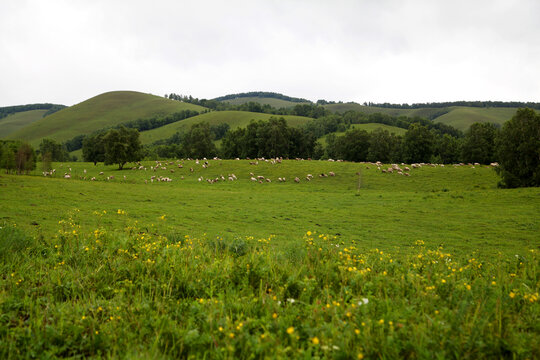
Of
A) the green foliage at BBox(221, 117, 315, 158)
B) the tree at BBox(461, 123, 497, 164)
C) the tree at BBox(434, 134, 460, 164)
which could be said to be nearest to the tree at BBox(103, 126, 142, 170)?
the green foliage at BBox(221, 117, 315, 158)

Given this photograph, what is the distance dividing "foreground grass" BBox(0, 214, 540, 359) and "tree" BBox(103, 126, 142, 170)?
5638 centimetres

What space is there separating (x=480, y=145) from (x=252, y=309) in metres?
78.4

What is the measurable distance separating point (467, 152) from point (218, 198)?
63.8m

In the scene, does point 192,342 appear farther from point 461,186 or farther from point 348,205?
point 461,186

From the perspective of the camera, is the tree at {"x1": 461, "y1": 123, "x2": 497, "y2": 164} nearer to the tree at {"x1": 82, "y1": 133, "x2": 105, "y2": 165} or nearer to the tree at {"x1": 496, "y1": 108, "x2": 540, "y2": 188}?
the tree at {"x1": 496, "y1": 108, "x2": 540, "y2": 188}

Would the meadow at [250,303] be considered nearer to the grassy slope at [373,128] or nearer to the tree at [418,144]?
the tree at [418,144]

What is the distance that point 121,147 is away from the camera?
57375 millimetres

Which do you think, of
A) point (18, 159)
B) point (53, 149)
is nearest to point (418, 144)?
point (18, 159)

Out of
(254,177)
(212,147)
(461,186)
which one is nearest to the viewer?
(461,186)

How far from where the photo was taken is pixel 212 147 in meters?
87.8

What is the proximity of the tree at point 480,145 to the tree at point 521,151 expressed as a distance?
32173mm

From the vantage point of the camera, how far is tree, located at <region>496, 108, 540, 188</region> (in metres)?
34.8

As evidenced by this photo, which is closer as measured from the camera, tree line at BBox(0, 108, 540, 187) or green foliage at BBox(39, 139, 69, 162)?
tree line at BBox(0, 108, 540, 187)

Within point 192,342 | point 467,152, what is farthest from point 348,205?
point 467,152
